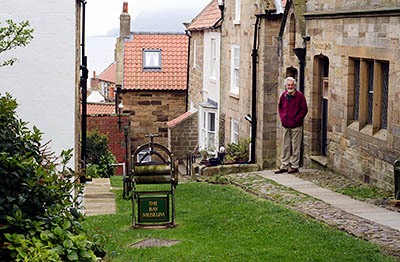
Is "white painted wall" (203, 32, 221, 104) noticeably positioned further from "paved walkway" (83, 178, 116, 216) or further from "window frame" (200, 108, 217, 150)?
"paved walkway" (83, 178, 116, 216)

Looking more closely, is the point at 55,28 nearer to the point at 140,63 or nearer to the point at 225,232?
the point at 225,232

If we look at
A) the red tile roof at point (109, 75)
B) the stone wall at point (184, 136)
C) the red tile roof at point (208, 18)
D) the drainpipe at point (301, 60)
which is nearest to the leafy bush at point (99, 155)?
the stone wall at point (184, 136)

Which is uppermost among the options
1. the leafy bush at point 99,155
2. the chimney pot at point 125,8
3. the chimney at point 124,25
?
the chimney pot at point 125,8

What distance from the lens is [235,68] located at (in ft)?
81.8

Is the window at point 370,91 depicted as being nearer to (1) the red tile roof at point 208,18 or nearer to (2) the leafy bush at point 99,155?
(2) the leafy bush at point 99,155

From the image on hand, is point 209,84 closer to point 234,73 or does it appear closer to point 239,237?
point 234,73

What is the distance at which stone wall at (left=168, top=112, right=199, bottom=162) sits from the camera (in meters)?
33.1

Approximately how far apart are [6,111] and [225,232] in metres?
5.36

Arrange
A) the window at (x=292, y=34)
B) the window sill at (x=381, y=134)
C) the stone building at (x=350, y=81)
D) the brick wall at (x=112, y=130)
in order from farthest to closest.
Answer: the brick wall at (x=112, y=130)
the window at (x=292, y=34)
the window sill at (x=381, y=134)
the stone building at (x=350, y=81)

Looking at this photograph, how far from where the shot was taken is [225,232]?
10.9m

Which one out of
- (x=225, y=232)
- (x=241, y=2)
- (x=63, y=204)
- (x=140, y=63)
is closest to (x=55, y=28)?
(x=225, y=232)

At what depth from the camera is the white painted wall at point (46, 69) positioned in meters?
12.5

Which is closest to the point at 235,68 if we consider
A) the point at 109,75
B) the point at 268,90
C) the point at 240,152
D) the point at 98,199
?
the point at 240,152

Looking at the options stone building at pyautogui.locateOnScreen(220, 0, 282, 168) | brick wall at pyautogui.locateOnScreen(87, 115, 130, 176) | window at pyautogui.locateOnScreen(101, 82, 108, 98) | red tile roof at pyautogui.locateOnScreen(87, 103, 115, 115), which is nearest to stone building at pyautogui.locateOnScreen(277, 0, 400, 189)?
stone building at pyautogui.locateOnScreen(220, 0, 282, 168)
